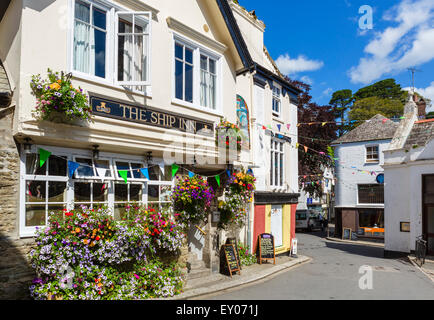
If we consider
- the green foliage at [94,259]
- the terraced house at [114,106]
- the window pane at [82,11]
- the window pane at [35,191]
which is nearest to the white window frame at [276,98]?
the terraced house at [114,106]

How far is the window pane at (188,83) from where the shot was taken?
9.27 m

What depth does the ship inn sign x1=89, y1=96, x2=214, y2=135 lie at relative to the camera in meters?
7.12

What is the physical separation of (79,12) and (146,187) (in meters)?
4.02

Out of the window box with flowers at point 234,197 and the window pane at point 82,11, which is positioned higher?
the window pane at point 82,11

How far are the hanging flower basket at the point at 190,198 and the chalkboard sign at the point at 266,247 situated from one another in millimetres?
4679

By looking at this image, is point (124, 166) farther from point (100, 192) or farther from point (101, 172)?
point (100, 192)

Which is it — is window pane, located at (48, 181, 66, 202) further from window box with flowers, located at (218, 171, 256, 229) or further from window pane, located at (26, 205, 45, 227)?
window box with flowers, located at (218, 171, 256, 229)

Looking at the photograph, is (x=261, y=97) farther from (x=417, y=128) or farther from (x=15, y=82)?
(x=15, y=82)

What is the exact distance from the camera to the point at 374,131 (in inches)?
977

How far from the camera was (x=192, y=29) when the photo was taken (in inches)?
363

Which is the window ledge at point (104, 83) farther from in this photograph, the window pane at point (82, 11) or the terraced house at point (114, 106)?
the window pane at point (82, 11)

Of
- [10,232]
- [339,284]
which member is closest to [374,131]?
[339,284]

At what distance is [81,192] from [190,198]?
2.73 m

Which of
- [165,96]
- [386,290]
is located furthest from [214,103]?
[386,290]
